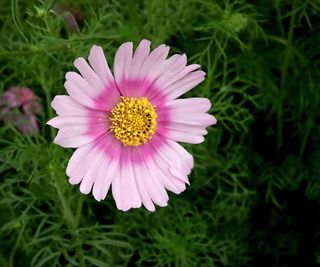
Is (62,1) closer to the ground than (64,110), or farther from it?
farther from it

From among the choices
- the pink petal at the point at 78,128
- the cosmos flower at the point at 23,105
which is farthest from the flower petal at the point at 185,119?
the cosmos flower at the point at 23,105

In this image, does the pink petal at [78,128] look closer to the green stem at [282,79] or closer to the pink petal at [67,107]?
the pink petal at [67,107]

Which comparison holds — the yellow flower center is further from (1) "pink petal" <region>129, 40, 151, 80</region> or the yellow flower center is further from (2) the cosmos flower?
(2) the cosmos flower

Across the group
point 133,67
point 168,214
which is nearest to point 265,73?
point 168,214

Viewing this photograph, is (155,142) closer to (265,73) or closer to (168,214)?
(168,214)

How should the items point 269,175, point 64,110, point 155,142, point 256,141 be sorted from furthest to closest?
point 256,141 → point 269,175 → point 155,142 → point 64,110

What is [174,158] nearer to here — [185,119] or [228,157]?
[185,119]

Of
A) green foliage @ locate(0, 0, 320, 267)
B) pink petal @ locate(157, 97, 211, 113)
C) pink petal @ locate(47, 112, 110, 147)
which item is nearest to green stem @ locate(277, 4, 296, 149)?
green foliage @ locate(0, 0, 320, 267)
